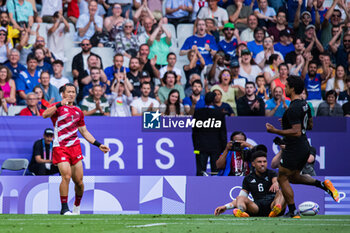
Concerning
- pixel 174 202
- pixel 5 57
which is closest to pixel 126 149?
pixel 174 202

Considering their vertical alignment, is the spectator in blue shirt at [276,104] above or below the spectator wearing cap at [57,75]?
below

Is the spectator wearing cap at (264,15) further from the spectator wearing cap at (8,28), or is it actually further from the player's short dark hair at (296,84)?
the player's short dark hair at (296,84)

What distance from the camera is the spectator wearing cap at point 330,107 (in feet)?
45.9

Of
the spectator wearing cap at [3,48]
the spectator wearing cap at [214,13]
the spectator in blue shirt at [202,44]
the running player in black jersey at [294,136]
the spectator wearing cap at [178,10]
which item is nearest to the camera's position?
the running player in black jersey at [294,136]

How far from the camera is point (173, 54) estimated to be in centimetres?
1553

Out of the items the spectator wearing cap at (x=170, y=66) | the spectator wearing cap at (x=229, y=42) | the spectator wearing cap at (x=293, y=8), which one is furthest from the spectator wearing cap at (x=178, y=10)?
the spectator wearing cap at (x=293, y=8)

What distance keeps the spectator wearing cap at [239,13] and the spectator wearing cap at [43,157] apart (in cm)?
574

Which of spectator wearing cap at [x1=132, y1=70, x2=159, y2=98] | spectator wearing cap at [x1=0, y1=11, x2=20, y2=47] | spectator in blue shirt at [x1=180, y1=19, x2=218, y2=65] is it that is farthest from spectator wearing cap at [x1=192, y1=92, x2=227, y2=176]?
spectator wearing cap at [x1=0, y1=11, x2=20, y2=47]

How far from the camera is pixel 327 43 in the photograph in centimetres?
1666

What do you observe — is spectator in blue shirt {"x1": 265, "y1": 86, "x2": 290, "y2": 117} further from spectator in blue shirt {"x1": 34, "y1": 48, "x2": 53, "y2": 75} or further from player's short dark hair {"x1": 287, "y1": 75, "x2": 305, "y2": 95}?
player's short dark hair {"x1": 287, "y1": 75, "x2": 305, "y2": 95}

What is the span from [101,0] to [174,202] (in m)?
6.97

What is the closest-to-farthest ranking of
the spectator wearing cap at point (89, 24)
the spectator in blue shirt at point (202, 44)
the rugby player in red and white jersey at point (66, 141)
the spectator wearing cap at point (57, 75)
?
the rugby player in red and white jersey at point (66, 141) < the spectator wearing cap at point (57, 75) < the spectator in blue shirt at point (202, 44) < the spectator wearing cap at point (89, 24)

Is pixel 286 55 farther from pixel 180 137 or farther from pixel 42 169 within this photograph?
pixel 42 169

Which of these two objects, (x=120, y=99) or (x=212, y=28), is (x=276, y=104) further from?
(x=120, y=99)
